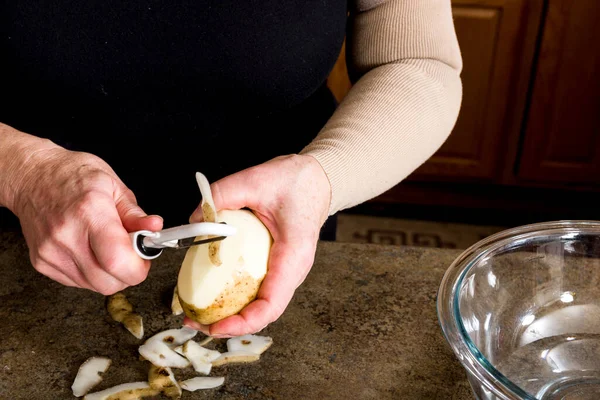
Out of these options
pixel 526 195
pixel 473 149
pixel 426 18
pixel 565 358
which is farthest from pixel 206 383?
pixel 526 195

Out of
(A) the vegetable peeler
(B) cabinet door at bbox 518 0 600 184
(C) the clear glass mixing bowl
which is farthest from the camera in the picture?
(B) cabinet door at bbox 518 0 600 184

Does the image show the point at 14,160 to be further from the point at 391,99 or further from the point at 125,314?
the point at 391,99

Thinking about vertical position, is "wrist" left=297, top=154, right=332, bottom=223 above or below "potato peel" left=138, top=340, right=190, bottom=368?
above

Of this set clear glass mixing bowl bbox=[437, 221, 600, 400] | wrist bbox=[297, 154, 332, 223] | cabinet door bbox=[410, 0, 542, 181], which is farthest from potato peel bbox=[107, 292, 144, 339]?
cabinet door bbox=[410, 0, 542, 181]

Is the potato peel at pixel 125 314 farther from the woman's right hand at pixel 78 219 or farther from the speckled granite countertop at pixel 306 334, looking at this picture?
the woman's right hand at pixel 78 219

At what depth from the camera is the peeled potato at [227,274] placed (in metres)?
0.61

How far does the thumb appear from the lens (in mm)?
569

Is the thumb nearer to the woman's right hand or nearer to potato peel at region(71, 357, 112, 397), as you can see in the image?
the woman's right hand

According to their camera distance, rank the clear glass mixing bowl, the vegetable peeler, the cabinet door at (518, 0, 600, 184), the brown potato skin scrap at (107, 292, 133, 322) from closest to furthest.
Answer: the vegetable peeler → the clear glass mixing bowl → the brown potato skin scrap at (107, 292, 133, 322) → the cabinet door at (518, 0, 600, 184)

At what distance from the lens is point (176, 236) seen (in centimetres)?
53

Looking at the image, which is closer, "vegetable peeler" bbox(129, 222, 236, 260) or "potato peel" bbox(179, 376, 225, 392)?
"vegetable peeler" bbox(129, 222, 236, 260)

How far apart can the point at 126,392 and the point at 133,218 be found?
0.19 metres

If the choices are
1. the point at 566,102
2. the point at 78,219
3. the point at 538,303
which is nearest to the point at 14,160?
the point at 78,219

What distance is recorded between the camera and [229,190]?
2.09ft
